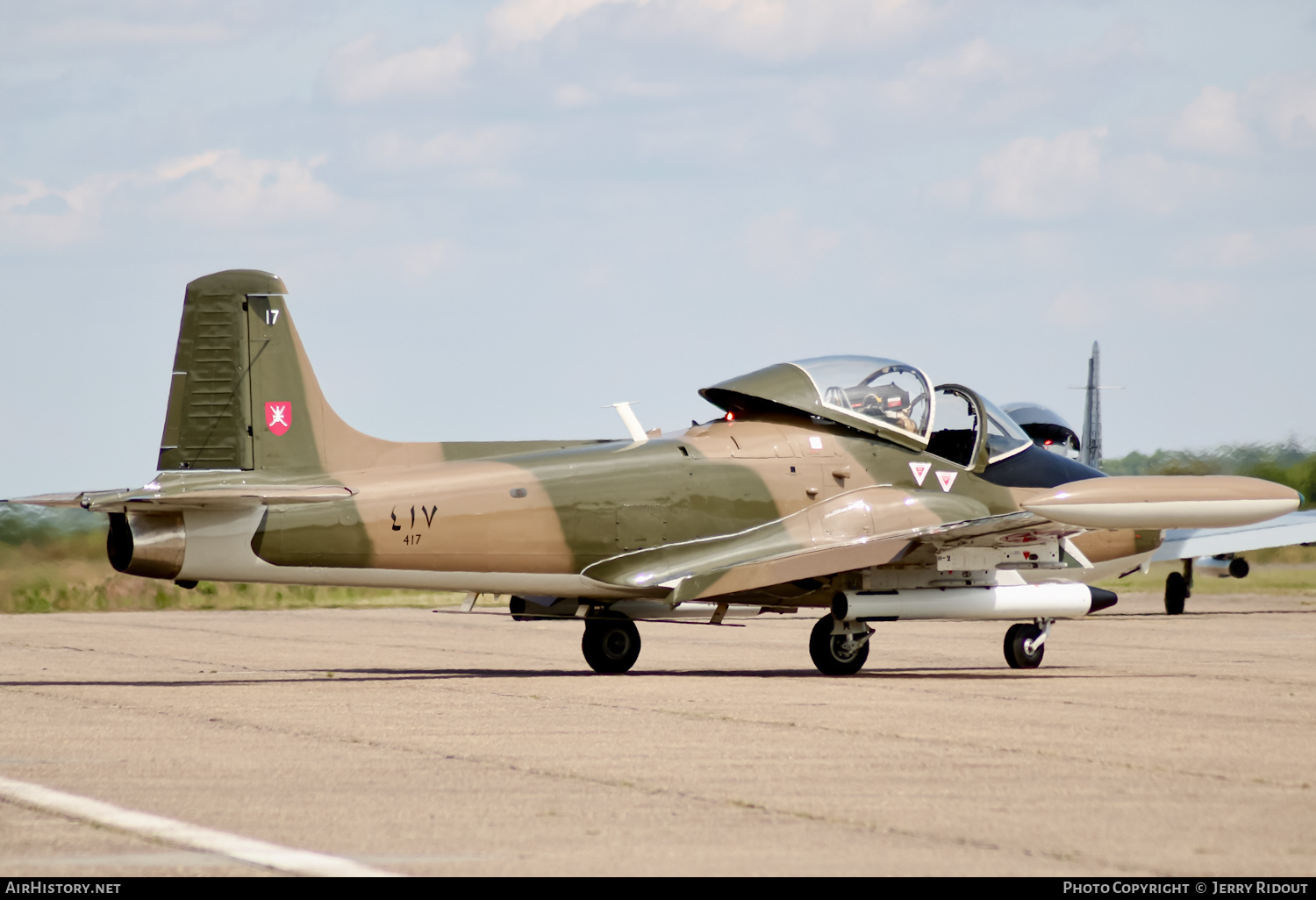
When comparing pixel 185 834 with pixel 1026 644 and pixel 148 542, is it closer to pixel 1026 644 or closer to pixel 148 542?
pixel 148 542

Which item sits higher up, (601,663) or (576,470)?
(576,470)

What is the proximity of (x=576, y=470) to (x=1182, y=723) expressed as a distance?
6348 millimetres

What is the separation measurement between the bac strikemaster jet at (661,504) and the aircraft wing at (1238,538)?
12342 mm

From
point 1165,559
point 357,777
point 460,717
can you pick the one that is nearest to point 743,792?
point 357,777

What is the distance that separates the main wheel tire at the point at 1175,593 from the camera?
29.0m

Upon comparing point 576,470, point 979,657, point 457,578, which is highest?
point 576,470

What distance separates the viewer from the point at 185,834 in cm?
729

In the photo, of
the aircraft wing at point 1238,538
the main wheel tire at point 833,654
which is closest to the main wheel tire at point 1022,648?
the main wheel tire at point 833,654

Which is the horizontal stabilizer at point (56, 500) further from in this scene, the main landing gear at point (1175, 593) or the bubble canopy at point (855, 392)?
the main landing gear at point (1175, 593)

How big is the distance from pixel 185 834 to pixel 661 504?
9118 mm

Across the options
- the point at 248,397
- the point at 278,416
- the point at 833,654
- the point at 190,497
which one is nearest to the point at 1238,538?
the point at 833,654

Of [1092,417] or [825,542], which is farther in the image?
[1092,417]
